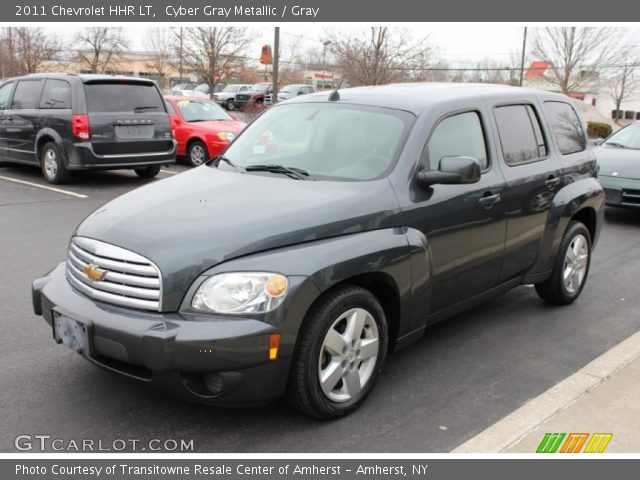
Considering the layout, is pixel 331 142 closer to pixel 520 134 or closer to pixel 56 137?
pixel 520 134

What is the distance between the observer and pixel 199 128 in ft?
45.3

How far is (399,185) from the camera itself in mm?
3838

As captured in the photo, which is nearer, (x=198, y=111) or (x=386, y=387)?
(x=386, y=387)

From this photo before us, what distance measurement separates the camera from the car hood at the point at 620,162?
9.22 m

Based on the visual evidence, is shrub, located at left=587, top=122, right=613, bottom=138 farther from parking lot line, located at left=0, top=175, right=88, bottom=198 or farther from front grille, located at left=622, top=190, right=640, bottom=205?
parking lot line, located at left=0, top=175, right=88, bottom=198

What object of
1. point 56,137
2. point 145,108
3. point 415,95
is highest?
point 415,95

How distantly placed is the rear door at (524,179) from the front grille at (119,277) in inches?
102

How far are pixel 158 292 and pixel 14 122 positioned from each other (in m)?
9.81

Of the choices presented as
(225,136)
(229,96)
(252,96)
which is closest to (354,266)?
(225,136)

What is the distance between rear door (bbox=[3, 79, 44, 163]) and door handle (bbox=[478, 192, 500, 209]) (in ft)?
29.4

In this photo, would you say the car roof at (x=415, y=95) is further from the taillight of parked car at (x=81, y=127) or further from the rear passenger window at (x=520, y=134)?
the taillight of parked car at (x=81, y=127)

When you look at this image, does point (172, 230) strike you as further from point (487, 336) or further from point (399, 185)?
point (487, 336)

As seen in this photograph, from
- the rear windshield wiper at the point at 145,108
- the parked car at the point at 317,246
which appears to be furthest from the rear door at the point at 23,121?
the parked car at the point at 317,246

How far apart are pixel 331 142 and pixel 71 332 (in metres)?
1.97
